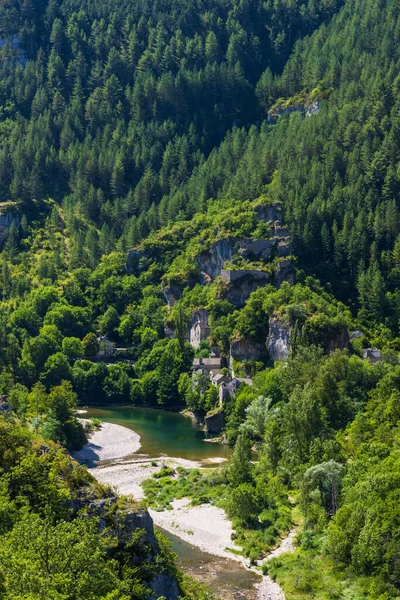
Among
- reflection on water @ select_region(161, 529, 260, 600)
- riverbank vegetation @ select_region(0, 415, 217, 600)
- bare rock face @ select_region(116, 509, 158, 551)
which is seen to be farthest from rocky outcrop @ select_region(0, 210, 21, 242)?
→ bare rock face @ select_region(116, 509, 158, 551)

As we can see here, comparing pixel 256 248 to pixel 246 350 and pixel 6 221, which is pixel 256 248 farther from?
pixel 6 221

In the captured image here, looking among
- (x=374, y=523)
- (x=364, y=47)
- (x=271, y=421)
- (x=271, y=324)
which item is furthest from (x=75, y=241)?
(x=374, y=523)

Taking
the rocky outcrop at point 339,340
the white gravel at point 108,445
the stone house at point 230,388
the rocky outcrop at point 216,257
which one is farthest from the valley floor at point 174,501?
the rocky outcrop at point 216,257

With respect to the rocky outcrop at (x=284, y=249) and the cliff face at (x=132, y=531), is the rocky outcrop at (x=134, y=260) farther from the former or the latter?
the cliff face at (x=132, y=531)

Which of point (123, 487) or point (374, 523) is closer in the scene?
point (374, 523)

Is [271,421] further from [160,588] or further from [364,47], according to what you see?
[364,47]

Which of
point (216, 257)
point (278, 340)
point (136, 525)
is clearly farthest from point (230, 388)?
point (136, 525)
